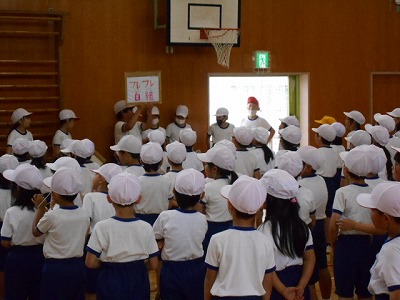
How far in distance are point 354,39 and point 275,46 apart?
64.4 inches

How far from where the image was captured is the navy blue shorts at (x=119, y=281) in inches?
162

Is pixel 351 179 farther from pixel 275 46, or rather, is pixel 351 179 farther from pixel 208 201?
pixel 275 46

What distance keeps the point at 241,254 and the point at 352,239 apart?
152cm

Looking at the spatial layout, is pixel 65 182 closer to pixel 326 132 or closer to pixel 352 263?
pixel 352 263

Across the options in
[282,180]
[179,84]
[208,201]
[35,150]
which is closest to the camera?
[282,180]

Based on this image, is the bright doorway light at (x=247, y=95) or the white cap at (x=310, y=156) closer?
the white cap at (x=310, y=156)

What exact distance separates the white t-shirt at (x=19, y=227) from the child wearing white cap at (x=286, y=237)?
179cm

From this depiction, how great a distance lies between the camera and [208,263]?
145 inches

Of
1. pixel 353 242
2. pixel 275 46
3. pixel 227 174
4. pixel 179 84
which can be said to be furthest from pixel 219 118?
pixel 353 242

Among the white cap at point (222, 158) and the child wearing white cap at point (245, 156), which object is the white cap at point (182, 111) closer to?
the child wearing white cap at point (245, 156)

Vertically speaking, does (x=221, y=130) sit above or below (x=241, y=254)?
above

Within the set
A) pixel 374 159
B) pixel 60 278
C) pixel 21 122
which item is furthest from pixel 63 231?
pixel 21 122

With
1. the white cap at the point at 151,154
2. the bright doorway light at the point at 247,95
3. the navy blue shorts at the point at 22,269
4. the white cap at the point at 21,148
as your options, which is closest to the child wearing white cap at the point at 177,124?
the bright doorway light at the point at 247,95

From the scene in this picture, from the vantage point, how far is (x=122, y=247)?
4.07 metres
